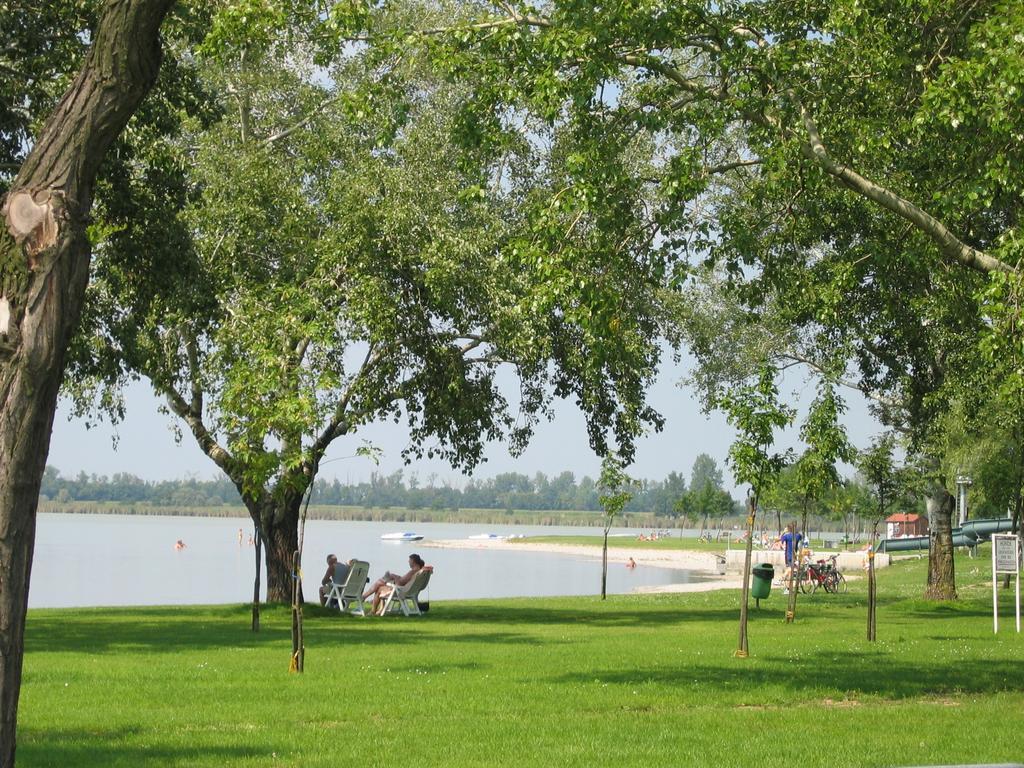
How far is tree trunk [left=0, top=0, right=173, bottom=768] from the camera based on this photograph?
5414mm

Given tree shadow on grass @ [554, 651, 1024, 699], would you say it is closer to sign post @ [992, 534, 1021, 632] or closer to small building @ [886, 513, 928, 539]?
sign post @ [992, 534, 1021, 632]

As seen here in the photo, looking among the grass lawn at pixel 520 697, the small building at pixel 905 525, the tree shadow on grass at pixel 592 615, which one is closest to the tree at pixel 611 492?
the tree shadow on grass at pixel 592 615

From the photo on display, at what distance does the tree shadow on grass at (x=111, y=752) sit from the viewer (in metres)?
8.29

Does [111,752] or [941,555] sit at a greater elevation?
[941,555]

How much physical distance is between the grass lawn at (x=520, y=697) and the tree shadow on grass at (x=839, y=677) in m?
0.04

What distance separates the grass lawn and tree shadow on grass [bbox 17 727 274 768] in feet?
0.06

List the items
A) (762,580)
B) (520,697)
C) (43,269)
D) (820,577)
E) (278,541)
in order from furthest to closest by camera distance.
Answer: (820,577), (762,580), (278,541), (520,697), (43,269)

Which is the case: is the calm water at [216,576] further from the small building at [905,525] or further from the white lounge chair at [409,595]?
the small building at [905,525]

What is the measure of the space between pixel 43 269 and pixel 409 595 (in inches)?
814

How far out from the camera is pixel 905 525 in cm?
11981

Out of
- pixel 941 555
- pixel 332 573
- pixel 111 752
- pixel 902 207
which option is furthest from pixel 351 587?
pixel 111 752

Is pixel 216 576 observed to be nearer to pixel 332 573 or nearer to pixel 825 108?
pixel 332 573

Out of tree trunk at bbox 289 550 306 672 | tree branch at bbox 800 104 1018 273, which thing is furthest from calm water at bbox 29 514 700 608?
tree branch at bbox 800 104 1018 273

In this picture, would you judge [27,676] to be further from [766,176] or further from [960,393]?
[960,393]
